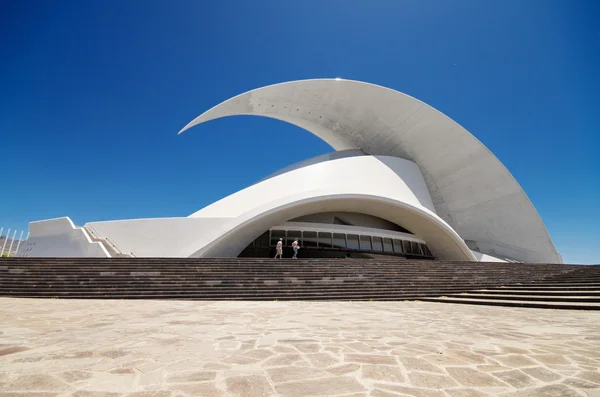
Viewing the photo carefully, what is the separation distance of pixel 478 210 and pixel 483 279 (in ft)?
49.2

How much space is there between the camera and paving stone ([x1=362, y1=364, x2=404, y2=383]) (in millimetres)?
2127

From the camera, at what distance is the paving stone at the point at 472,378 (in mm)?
2062

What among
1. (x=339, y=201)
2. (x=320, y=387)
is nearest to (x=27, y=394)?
(x=320, y=387)

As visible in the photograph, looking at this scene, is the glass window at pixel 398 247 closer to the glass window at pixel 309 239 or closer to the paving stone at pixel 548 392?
the glass window at pixel 309 239

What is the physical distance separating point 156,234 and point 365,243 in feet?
41.4

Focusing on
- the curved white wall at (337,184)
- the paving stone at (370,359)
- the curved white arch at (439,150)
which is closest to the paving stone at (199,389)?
the paving stone at (370,359)

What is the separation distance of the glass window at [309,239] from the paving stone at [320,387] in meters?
17.2

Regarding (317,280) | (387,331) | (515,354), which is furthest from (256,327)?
(317,280)

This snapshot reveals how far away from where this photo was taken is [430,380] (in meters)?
2.13

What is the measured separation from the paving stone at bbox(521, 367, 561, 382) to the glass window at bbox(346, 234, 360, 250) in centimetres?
1732

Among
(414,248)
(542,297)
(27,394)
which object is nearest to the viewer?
(27,394)

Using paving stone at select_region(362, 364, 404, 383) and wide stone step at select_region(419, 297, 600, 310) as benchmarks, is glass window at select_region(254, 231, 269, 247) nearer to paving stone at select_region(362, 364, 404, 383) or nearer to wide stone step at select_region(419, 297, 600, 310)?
wide stone step at select_region(419, 297, 600, 310)

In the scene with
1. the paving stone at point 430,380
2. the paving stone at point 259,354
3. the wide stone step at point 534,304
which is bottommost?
the wide stone step at point 534,304

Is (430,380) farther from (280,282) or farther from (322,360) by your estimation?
(280,282)
